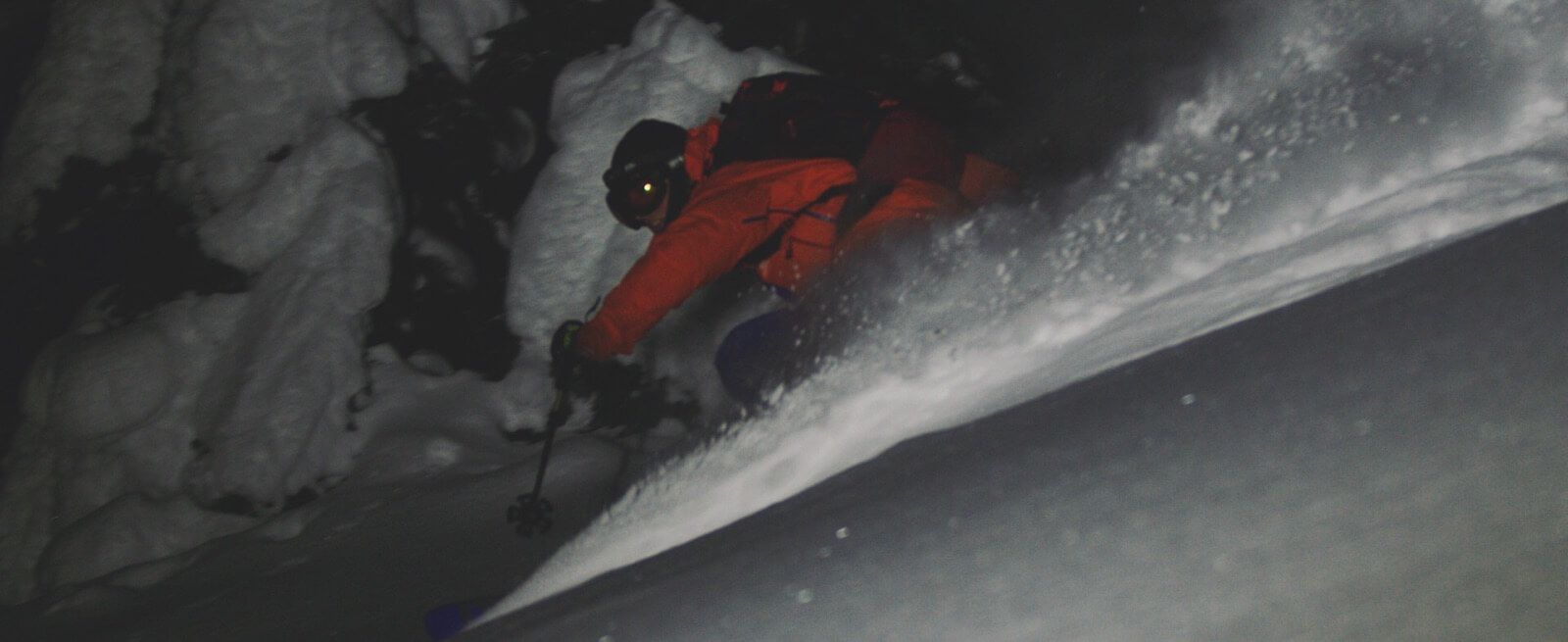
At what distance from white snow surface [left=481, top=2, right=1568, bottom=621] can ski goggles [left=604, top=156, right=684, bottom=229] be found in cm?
56

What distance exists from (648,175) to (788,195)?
44 centimetres

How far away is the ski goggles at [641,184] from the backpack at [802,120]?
184mm

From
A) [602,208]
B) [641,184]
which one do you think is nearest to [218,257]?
[602,208]

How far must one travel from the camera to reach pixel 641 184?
2744 millimetres

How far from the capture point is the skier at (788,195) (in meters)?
2.47

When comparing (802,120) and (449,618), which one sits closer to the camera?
(449,618)

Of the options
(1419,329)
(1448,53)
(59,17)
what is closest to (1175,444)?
(1419,329)

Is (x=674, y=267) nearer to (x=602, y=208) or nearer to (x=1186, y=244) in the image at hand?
(x=1186, y=244)

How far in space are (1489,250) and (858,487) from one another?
2.00ft

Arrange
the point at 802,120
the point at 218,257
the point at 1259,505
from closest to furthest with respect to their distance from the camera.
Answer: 1. the point at 1259,505
2. the point at 802,120
3. the point at 218,257

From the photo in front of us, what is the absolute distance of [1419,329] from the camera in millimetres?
792

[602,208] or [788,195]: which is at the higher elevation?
[788,195]

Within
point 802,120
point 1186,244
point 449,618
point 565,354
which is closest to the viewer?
point 1186,244

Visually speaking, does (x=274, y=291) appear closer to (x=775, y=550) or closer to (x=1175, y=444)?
(x=775, y=550)
